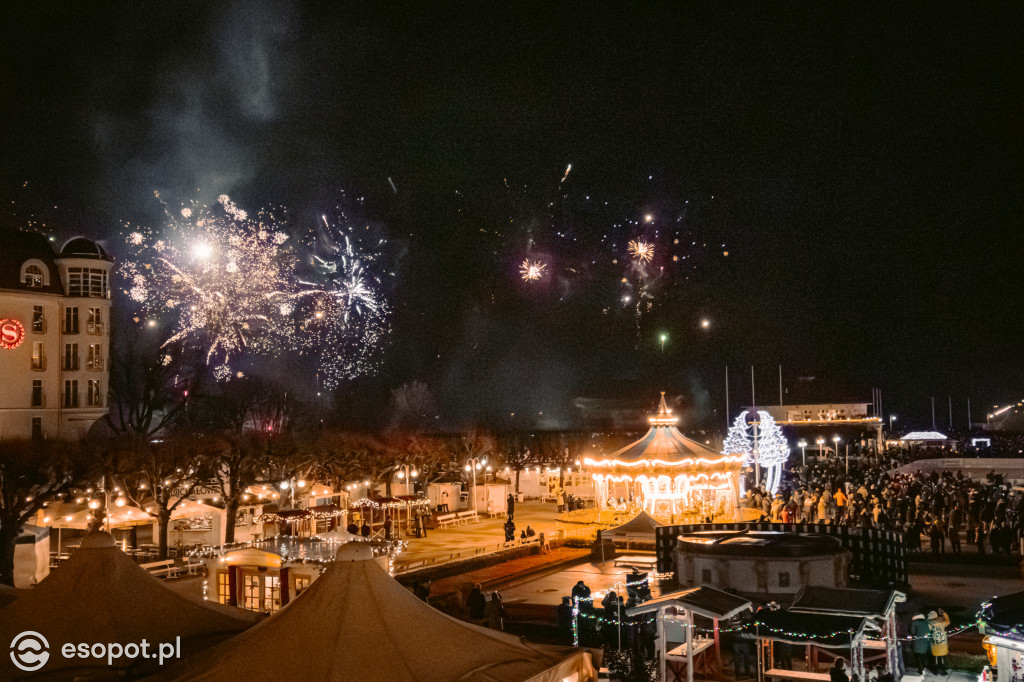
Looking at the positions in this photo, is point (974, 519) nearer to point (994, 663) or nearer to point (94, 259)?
point (994, 663)

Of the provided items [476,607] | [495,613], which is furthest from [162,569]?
[495,613]

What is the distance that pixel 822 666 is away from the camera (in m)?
12.3

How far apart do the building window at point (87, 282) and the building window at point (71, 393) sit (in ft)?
13.0

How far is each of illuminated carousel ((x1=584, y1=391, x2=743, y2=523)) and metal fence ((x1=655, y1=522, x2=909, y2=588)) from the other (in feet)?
21.1

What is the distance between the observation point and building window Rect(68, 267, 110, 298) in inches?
1426

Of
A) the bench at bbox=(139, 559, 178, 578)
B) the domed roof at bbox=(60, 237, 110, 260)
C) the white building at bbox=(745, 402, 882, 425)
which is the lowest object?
the bench at bbox=(139, 559, 178, 578)

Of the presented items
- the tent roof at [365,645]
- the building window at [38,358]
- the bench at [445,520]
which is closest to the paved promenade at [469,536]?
the bench at [445,520]

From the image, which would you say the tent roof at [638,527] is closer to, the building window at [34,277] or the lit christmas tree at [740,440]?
the lit christmas tree at [740,440]

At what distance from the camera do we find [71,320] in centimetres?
3606

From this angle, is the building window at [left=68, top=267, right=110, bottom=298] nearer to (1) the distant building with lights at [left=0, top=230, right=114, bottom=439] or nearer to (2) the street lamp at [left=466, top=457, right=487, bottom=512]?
(1) the distant building with lights at [left=0, top=230, right=114, bottom=439]

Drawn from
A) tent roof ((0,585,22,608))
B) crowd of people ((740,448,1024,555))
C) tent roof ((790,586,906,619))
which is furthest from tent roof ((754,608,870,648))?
crowd of people ((740,448,1024,555))

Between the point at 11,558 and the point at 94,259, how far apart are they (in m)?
20.5

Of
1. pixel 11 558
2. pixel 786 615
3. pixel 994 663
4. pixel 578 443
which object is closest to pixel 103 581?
pixel 786 615

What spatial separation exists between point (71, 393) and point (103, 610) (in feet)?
107
